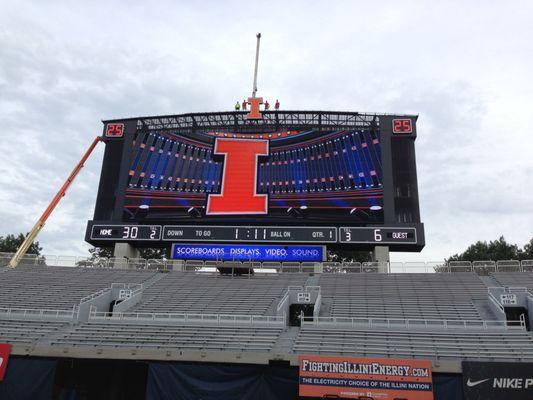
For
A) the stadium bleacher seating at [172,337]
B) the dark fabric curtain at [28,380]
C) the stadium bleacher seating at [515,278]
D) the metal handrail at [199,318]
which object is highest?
the stadium bleacher seating at [515,278]

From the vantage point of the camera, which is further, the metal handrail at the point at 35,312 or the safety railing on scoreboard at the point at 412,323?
the metal handrail at the point at 35,312

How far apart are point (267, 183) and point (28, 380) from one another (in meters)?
17.5

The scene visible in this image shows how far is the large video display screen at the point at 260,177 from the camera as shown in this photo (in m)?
28.7

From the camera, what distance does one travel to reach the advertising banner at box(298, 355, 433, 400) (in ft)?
47.0

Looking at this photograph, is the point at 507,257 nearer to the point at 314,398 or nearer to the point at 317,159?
the point at 317,159

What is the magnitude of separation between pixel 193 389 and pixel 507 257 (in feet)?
162

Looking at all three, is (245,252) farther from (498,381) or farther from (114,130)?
(498,381)

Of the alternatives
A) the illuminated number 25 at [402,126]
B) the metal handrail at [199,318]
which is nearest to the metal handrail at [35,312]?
the metal handrail at [199,318]

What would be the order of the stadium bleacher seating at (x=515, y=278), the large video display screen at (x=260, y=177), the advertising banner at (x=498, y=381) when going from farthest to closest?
1. the large video display screen at (x=260, y=177)
2. the stadium bleacher seating at (x=515, y=278)
3. the advertising banner at (x=498, y=381)

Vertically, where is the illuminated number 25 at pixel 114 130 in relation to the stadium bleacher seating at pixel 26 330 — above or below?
above

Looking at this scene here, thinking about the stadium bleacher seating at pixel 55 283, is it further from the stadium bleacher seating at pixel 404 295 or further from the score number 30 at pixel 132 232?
the stadium bleacher seating at pixel 404 295

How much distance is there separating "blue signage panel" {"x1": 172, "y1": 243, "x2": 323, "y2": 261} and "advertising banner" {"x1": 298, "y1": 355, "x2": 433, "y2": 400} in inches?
512

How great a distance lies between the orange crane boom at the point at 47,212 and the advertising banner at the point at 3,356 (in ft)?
50.1

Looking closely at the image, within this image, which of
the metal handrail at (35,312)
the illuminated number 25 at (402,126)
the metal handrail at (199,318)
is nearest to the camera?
the metal handrail at (199,318)
